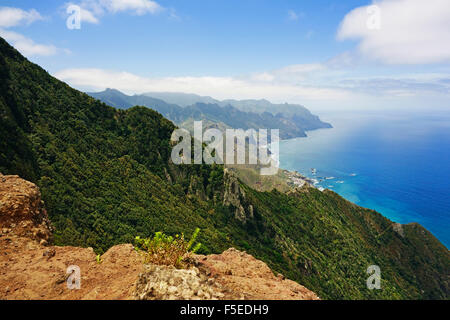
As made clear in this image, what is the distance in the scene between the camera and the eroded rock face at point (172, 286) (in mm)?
5367

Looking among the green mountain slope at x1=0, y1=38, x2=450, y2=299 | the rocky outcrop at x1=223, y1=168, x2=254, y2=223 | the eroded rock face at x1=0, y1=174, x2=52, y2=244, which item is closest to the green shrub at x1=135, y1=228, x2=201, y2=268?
the eroded rock face at x1=0, y1=174, x2=52, y2=244

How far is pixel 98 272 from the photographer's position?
27.6ft

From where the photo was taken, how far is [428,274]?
286ft

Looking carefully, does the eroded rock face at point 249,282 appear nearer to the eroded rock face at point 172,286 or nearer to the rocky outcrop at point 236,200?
the eroded rock face at point 172,286

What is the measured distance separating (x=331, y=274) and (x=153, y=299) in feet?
249

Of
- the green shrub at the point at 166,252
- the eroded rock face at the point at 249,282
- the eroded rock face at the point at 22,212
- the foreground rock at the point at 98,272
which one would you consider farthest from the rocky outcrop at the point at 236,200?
the green shrub at the point at 166,252

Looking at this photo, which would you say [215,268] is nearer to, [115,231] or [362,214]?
[115,231]

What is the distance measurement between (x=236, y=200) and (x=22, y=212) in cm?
5709

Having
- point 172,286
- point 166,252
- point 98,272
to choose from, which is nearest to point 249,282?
point 166,252

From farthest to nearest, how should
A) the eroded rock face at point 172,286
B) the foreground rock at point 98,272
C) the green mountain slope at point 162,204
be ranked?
1. the green mountain slope at point 162,204
2. the foreground rock at point 98,272
3. the eroded rock face at point 172,286

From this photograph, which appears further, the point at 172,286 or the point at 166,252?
the point at 166,252

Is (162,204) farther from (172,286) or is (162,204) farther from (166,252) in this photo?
(172,286)

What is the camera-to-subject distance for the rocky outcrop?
65.1 metres

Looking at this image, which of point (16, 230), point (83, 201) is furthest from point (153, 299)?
point (83, 201)
